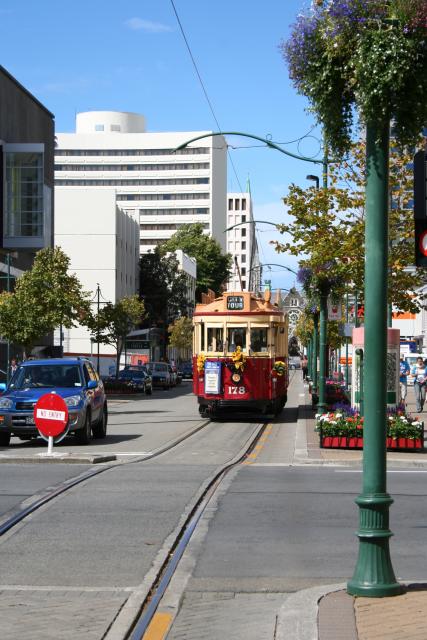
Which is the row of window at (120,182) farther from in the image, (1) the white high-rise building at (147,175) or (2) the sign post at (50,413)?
(2) the sign post at (50,413)

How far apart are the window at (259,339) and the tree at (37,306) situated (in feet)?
40.8

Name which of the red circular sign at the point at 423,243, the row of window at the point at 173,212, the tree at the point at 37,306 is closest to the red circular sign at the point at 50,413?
the red circular sign at the point at 423,243

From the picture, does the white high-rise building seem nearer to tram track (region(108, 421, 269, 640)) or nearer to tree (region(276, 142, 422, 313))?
tree (region(276, 142, 422, 313))

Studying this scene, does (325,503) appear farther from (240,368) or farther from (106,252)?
(106,252)

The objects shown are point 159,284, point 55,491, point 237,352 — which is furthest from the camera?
point 159,284

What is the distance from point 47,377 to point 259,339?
9812 millimetres

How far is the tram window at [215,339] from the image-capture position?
103ft

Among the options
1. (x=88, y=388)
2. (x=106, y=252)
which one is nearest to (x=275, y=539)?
(x=88, y=388)

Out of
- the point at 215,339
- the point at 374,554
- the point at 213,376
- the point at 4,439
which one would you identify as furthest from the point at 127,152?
the point at 374,554

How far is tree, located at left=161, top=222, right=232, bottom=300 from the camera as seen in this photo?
134 metres

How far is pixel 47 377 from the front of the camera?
23.0 m

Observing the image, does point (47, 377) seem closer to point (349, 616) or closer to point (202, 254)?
point (349, 616)

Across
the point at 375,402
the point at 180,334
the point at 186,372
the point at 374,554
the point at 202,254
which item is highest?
the point at 202,254

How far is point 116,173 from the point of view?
153 meters
